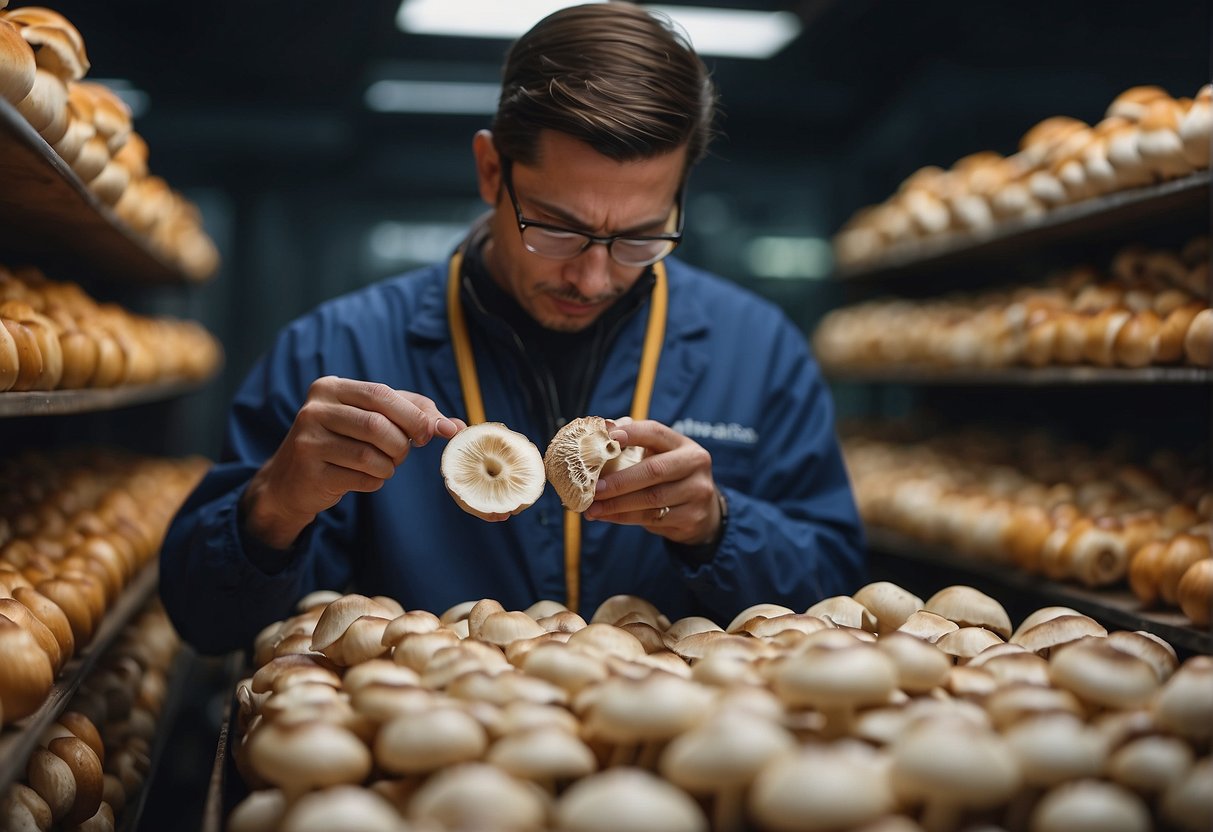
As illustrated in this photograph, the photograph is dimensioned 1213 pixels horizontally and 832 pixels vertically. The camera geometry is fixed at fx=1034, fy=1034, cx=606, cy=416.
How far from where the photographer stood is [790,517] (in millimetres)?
2453

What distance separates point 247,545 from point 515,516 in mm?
569

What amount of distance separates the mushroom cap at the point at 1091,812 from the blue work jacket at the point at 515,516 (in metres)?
1.04

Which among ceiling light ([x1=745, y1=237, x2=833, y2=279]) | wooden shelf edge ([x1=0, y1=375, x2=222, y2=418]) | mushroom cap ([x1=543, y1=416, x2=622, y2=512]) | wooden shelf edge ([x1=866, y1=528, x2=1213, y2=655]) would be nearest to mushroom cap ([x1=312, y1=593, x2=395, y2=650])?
mushroom cap ([x1=543, y1=416, x2=622, y2=512])

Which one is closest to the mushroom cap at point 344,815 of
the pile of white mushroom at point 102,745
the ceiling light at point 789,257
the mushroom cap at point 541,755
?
the mushroom cap at point 541,755

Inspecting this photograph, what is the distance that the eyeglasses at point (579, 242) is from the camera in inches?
79.1

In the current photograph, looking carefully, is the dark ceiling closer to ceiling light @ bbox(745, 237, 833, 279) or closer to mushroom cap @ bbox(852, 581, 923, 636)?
ceiling light @ bbox(745, 237, 833, 279)

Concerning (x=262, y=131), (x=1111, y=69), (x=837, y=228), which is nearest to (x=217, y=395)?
(x=262, y=131)

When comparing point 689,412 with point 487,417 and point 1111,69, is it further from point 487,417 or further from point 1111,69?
point 1111,69

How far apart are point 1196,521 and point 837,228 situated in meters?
4.53

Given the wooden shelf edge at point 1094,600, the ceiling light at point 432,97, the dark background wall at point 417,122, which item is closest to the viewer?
the wooden shelf edge at point 1094,600

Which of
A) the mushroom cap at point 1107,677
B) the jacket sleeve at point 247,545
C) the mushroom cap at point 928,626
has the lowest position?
the jacket sleeve at point 247,545

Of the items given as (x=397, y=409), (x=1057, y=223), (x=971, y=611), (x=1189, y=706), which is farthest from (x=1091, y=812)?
(x=1057, y=223)

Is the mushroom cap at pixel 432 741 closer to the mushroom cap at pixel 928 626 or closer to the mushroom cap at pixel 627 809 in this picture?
the mushroom cap at pixel 627 809

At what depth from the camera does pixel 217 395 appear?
6.52 m
